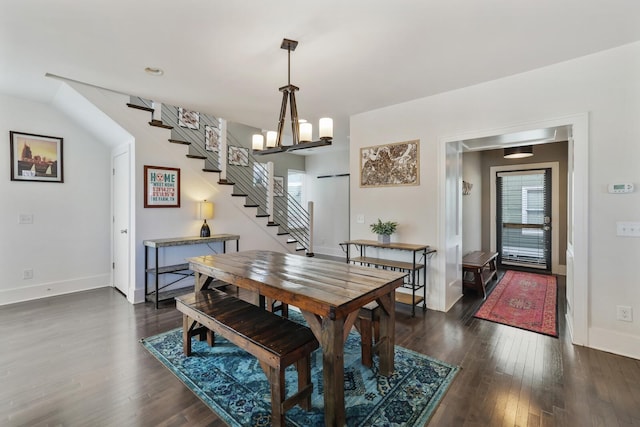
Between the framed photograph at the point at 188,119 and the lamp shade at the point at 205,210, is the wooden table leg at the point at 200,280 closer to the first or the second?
the lamp shade at the point at 205,210

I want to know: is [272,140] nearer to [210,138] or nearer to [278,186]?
[210,138]

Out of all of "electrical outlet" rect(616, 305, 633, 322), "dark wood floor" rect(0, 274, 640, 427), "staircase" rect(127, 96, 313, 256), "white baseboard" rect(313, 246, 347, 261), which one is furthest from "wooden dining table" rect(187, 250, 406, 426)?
"white baseboard" rect(313, 246, 347, 261)

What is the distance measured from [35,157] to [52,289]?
182 centimetres

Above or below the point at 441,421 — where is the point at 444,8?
above

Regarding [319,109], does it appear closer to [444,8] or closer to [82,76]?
[444,8]

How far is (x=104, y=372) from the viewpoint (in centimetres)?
223

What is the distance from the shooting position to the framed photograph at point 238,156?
6320 mm

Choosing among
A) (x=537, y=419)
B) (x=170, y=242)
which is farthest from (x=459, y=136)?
(x=170, y=242)

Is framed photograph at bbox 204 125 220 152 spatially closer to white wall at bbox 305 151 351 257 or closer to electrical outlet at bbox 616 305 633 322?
white wall at bbox 305 151 351 257

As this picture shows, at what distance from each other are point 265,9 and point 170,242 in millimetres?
2901

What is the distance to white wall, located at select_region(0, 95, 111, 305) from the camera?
12.3 feet

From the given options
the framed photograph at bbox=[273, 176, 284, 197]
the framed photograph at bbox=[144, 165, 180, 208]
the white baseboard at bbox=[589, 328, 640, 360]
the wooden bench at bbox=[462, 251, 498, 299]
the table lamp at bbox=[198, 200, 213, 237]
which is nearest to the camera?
the white baseboard at bbox=[589, 328, 640, 360]

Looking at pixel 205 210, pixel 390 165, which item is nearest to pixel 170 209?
pixel 205 210

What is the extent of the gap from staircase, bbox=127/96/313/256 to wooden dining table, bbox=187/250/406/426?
2396mm
